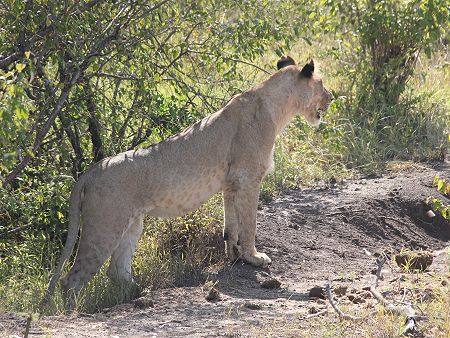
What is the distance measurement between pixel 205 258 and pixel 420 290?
1953mm

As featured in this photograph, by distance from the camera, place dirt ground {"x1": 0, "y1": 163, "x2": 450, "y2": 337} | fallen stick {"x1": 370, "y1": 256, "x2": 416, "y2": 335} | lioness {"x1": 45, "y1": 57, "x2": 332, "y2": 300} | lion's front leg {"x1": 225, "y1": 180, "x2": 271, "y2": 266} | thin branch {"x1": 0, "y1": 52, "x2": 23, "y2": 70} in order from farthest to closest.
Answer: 1. lion's front leg {"x1": 225, "y1": 180, "x2": 271, "y2": 266}
2. thin branch {"x1": 0, "y1": 52, "x2": 23, "y2": 70}
3. lioness {"x1": 45, "y1": 57, "x2": 332, "y2": 300}
4. dirt ground {"x1": 0, "y1": 163, "x2": 450, "y2": 337}
5. fallen stick {"x1": 370, "y1": 256, "x2": 416, "y2": 335}

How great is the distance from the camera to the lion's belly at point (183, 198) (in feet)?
22.8

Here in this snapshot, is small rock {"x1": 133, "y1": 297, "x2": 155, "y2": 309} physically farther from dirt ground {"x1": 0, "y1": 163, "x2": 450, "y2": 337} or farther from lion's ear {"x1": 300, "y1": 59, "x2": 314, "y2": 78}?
lion's ear {"x1": 300, "y1": 59, "x2": 314, "y2": 78}

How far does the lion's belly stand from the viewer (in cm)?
694

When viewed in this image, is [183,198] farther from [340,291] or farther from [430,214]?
[430,214]

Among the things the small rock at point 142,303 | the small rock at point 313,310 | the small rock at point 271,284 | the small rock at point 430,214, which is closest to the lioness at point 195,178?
the small rock at point 271,284

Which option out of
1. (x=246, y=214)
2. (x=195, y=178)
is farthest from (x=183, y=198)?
(x=246, y=214)

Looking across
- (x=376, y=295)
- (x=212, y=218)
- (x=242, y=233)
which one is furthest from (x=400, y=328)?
(x=212, y=218)

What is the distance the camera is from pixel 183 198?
23.1 feet

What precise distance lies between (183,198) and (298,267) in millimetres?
1314

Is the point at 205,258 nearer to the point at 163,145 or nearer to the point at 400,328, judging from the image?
the point at 163,145

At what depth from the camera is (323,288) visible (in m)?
6.77

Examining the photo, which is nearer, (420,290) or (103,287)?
(420,290)

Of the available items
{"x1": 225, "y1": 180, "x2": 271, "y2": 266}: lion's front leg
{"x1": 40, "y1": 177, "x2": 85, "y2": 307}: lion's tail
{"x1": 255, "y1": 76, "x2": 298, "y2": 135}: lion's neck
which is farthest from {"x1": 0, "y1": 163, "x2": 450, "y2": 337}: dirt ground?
{"x1": 255, "y1": 76, "x2": 298, "y2": 135}: lion's neck
